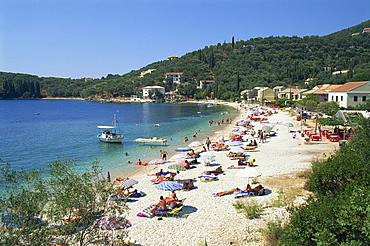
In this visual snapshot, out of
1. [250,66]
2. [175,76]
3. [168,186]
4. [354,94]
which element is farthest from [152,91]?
[168,186]

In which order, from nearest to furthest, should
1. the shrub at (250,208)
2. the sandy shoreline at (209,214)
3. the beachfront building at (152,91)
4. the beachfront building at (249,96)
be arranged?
1. the sandy shoreline at (209,214)
2. the shrub at (250,208)
3. the beachfront building at (249,96)
4. the beachfront building at (152,91)

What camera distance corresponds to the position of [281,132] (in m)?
35.5

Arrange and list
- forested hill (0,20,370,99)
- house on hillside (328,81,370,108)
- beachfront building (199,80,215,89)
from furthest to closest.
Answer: beachfront building (199,80,215,89)
forested hill (0,20,370,99)
house on hillside (328,81,370,108)

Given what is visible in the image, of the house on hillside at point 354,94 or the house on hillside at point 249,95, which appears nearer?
the house on hillside at point 354,94

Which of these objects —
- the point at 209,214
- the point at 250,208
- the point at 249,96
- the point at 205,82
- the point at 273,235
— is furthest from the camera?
the point at 205,82

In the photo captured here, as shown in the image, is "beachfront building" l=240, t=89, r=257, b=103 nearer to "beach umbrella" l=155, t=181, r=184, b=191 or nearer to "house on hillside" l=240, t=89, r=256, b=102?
"house on hillside" l=240, t=89, r=256, b=102

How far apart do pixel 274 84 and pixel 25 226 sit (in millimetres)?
112973

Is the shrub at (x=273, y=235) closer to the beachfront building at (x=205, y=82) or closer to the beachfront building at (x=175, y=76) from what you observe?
the beachfront building at (x=205, y=82)

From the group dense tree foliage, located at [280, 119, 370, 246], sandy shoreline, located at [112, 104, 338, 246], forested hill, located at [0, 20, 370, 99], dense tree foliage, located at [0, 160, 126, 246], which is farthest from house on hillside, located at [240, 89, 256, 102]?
dense tree foliage, located at [0, 160, 126, 246]

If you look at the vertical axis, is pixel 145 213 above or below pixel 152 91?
below

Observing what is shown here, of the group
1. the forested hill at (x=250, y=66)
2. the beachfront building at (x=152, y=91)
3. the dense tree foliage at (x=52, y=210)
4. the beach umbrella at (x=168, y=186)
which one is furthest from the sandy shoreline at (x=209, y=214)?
the beachfront building at (x=152, y=91)

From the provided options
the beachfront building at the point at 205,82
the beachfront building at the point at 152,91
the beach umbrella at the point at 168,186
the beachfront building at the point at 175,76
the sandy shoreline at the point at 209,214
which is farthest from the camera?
the beachfront building at the point at 175,76

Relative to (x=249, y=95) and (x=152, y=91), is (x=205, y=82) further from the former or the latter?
(x=249, y=95)

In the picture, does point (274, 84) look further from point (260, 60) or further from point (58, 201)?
point (58, 201)
